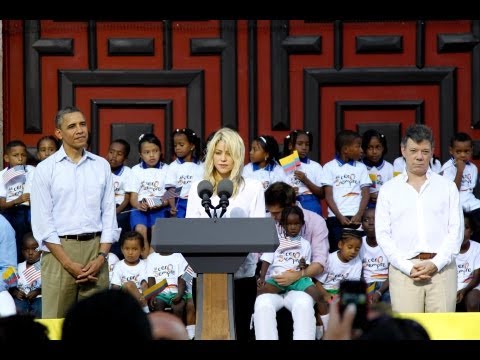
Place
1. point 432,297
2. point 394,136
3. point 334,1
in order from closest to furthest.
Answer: point 432,297 → point 334,1 → point 394,136

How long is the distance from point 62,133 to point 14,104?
361 cm

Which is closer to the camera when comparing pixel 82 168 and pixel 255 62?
pixel 82 168

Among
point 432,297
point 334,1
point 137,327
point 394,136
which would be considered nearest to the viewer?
point 137,327

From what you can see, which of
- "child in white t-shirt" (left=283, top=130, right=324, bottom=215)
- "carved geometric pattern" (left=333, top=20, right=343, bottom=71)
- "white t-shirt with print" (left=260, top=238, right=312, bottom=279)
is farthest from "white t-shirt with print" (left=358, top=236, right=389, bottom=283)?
"carved geometric pattern" (left=333, top=20, right=343, bottom=71)

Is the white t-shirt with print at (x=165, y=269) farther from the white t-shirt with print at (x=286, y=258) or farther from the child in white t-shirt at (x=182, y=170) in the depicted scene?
the white t-shirt with print at (x=286, y=258)

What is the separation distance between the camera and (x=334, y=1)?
8.08 metres

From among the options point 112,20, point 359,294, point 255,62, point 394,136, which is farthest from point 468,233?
point 359,294

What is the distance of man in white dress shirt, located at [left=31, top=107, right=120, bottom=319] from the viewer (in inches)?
263

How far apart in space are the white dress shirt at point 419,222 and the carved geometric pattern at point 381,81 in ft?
10.6

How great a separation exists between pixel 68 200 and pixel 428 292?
2.17 metres

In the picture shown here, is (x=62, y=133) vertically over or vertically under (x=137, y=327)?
over

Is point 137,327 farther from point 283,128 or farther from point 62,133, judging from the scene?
point 283,128

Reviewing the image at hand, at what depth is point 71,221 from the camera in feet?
22.0

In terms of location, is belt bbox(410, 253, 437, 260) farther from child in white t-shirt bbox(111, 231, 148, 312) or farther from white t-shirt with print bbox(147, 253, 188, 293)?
child in white t-shirt bbox(111, 231, 148, 312)
